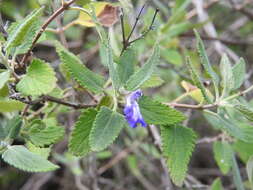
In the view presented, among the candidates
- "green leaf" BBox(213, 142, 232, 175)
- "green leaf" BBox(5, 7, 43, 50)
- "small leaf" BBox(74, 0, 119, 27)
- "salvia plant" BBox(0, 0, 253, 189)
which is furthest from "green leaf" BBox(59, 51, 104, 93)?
"green leaf" BBox(213, 142, 232, 175)

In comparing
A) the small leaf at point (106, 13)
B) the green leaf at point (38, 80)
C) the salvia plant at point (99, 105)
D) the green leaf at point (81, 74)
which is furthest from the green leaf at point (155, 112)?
the small leaf at point (106, 13)

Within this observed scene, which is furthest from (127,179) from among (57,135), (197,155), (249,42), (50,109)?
(57,135)

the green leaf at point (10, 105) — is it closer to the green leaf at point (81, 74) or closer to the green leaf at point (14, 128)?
the green leaf at point (14, 128)

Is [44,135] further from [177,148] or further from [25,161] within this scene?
[177,148]

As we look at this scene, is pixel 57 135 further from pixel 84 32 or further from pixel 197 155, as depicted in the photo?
pixel 197 155

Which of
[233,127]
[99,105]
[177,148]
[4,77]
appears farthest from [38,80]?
[233,127]

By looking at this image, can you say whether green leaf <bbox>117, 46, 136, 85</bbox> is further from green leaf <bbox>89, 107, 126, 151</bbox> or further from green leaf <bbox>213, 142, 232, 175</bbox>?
green leaf <bbox>213, 142, 232, 175</bbox>
